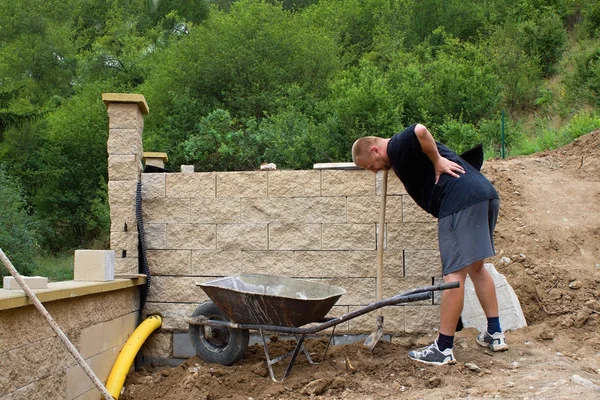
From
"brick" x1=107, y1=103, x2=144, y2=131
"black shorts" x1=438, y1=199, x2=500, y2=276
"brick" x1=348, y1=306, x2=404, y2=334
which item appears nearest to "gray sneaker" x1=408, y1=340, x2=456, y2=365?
"black shorts" x1=438, y1=199, x2=500, y2=276

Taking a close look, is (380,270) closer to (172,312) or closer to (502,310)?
(502,310)

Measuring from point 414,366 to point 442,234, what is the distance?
95cm

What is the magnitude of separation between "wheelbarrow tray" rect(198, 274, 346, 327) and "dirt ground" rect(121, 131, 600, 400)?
407 mm

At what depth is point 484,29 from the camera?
23.2 meters

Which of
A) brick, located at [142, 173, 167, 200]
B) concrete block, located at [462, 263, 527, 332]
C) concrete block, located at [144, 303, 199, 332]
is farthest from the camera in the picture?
brick, located at [142, 173, 167, 200]

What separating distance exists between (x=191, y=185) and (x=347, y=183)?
141 cm

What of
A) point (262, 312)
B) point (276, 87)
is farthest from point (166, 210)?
point (276, 87)

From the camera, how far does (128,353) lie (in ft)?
17.0

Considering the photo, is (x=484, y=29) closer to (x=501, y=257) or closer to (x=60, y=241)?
(x=60, y=241)

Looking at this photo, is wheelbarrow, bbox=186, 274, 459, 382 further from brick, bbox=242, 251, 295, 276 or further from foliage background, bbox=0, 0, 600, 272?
foliage background, bbox=0, 0, 600, 272

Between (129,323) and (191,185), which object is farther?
(191,185)

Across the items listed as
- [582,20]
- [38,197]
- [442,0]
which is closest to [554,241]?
[582,20]

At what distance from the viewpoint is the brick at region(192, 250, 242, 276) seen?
5.52 meters

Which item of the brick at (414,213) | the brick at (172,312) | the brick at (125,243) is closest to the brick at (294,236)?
the brick at (414,213)
